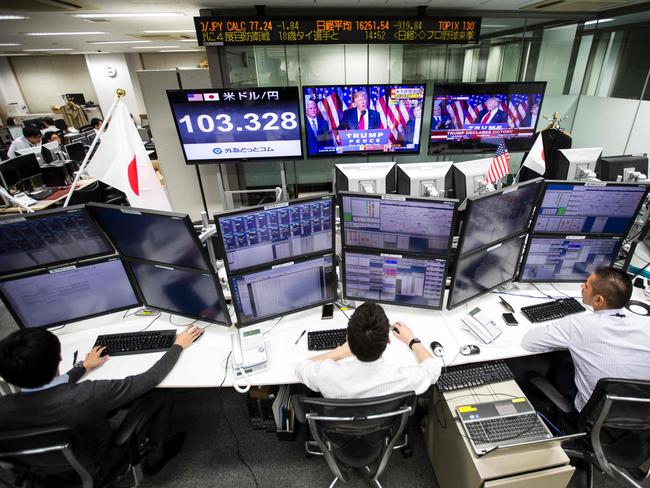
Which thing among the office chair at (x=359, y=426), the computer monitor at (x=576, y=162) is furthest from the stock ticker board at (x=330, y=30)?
the office chair at (x=359, y=426)

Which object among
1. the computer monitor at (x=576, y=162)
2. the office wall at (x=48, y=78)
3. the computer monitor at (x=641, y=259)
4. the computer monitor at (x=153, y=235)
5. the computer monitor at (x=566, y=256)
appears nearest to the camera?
the computer monitor at (x=153, y=235)

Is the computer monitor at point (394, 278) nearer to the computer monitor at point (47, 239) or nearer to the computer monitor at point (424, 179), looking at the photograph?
the computer monitor at point (424, 179)

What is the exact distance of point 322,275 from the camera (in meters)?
1.99

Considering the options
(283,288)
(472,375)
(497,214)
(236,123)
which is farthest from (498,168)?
(236,123)

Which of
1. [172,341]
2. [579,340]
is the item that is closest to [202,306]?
[172,341]

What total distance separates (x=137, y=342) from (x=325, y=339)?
40.4 inches

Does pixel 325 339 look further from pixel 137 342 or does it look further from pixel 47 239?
pixel 47 239

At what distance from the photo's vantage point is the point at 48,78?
11492mm

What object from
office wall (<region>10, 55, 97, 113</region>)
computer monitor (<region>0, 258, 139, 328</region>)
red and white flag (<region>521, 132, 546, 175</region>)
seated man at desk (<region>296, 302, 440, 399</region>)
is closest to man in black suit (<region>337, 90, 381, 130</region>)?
red and white flag (<region>521, 132, 546, 175</region>)

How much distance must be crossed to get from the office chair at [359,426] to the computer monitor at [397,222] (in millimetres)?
779

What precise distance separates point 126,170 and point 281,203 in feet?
4.03

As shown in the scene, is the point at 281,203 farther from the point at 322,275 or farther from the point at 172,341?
the point at 172,341

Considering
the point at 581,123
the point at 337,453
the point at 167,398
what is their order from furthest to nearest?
the point at 581,123, the point at 167,398, the point at 337,453

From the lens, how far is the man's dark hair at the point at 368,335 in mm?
1313
